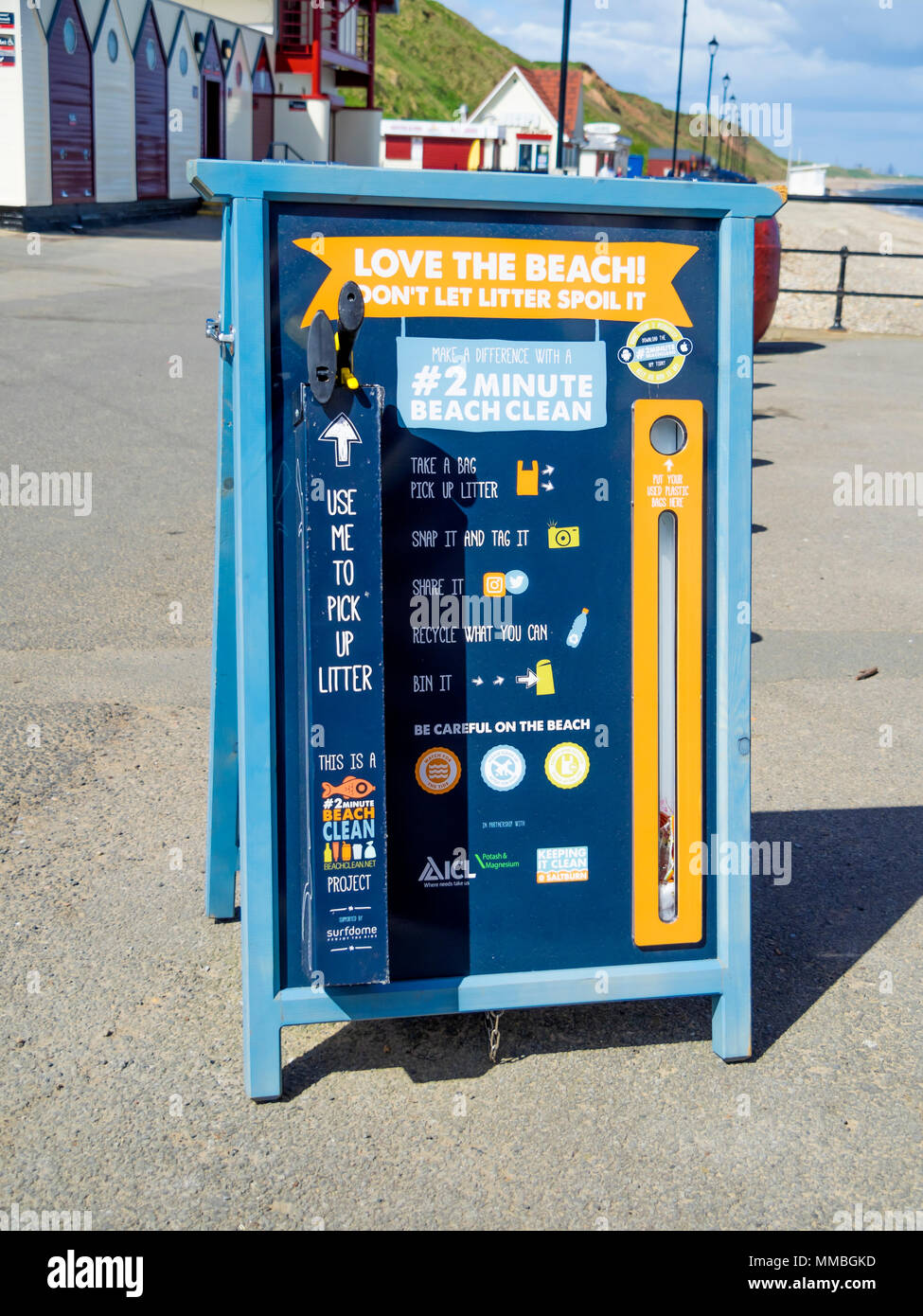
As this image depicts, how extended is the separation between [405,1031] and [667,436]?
1651 millimetres

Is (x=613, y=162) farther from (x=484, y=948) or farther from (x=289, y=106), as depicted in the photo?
(x=484, y=948)

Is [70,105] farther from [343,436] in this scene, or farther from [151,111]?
[343,436]

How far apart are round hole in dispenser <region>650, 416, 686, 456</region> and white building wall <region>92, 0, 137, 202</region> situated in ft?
91.8

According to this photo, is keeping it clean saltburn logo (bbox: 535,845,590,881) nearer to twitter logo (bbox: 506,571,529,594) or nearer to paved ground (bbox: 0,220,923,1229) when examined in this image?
paved ground (bbox: 0,220,923,1229)

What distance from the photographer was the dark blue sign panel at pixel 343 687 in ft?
9.27

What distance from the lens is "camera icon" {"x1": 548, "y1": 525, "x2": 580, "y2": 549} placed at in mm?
3104

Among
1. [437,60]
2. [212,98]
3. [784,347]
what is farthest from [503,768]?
[437,60]

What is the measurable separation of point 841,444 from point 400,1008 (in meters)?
9.65

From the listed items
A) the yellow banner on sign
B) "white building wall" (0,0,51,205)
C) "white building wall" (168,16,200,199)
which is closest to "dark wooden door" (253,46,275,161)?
"white building wall" (168,16,200,199)

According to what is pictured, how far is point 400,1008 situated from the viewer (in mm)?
3086

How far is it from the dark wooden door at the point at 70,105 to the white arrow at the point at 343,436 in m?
25.8

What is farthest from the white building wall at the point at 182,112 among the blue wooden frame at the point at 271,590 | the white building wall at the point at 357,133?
the blue wooden frame at the point at 271,590

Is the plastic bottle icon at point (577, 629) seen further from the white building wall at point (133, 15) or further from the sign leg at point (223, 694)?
the white building wall at point (133, 15)

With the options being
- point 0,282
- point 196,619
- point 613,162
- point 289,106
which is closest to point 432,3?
point 613,162
